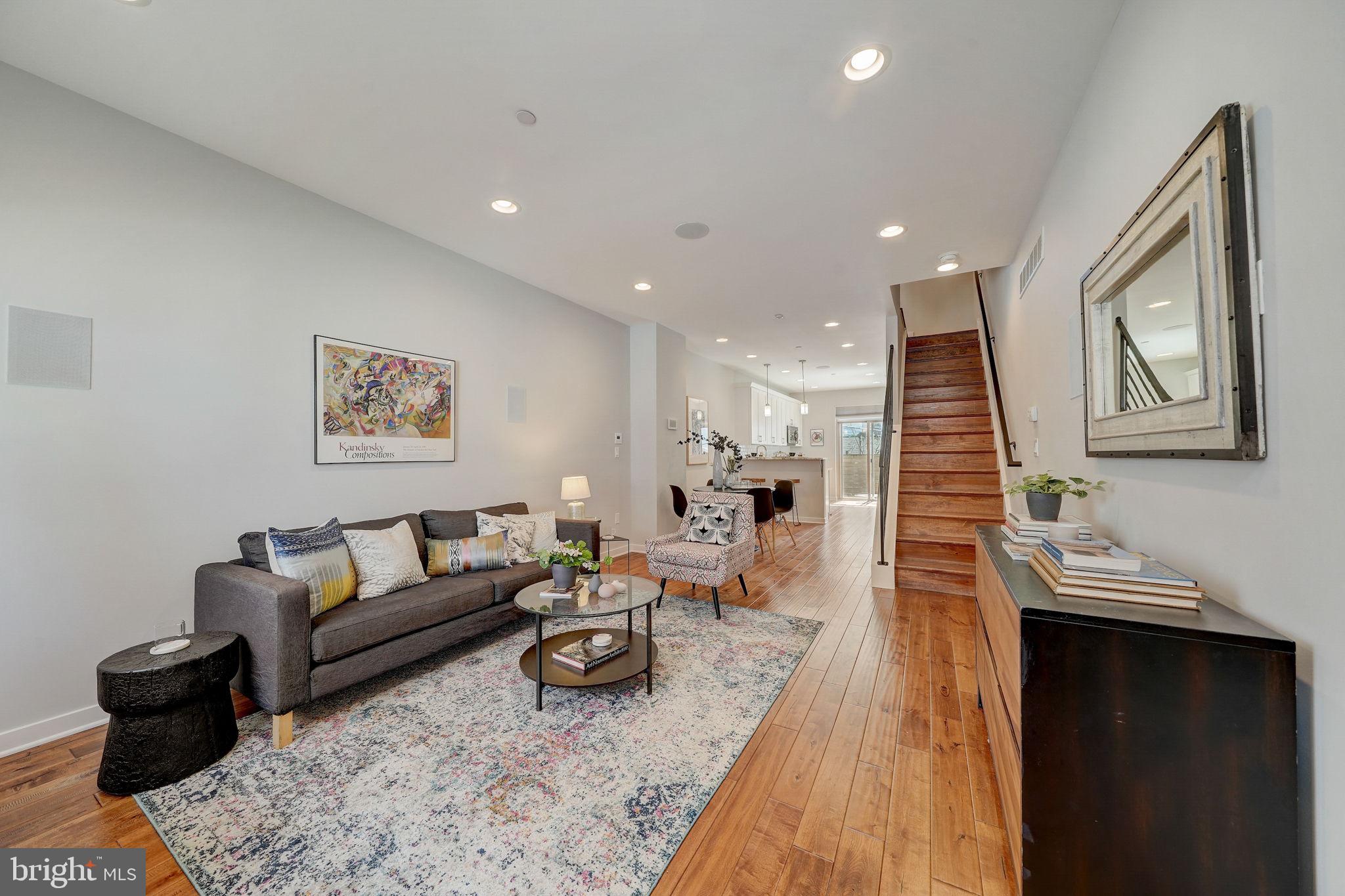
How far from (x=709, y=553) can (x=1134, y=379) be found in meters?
2.67

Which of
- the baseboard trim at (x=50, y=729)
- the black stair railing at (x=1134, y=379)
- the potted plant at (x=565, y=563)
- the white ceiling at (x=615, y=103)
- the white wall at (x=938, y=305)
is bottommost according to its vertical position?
the baseboard trim at (x=50, y=729)

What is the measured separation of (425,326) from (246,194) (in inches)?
46.0

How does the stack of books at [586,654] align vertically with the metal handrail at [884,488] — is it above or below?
below

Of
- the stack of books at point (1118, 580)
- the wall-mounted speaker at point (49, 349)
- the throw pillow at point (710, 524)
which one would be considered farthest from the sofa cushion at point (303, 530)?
the stack of books at point (1118, 580)

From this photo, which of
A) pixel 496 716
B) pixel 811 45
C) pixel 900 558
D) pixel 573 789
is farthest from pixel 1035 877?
pixel 900 558

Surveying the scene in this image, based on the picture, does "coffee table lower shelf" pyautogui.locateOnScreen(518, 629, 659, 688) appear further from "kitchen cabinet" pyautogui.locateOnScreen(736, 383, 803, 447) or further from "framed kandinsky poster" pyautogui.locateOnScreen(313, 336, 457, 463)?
"kitchen cabinet" pyautogui.locateOnScreen(736, 383, 803, 447)

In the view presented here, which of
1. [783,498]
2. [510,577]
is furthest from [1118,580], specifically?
[783,498]

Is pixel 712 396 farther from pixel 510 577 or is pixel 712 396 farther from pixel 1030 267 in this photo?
pixel 510 577

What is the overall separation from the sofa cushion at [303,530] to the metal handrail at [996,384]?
4235 millimetres

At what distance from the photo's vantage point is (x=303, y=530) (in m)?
2.60

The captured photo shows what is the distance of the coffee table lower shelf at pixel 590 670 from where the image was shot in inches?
91.6

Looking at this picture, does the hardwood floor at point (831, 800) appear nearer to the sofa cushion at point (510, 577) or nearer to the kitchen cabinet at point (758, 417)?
the sofa cushion at point (510, 577)

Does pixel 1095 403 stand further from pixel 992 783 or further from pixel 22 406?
pixel 22 406

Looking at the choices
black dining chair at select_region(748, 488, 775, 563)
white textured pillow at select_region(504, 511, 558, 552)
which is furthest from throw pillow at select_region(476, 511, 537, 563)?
black dining chair at select_region(748, 488, 775, 563)
